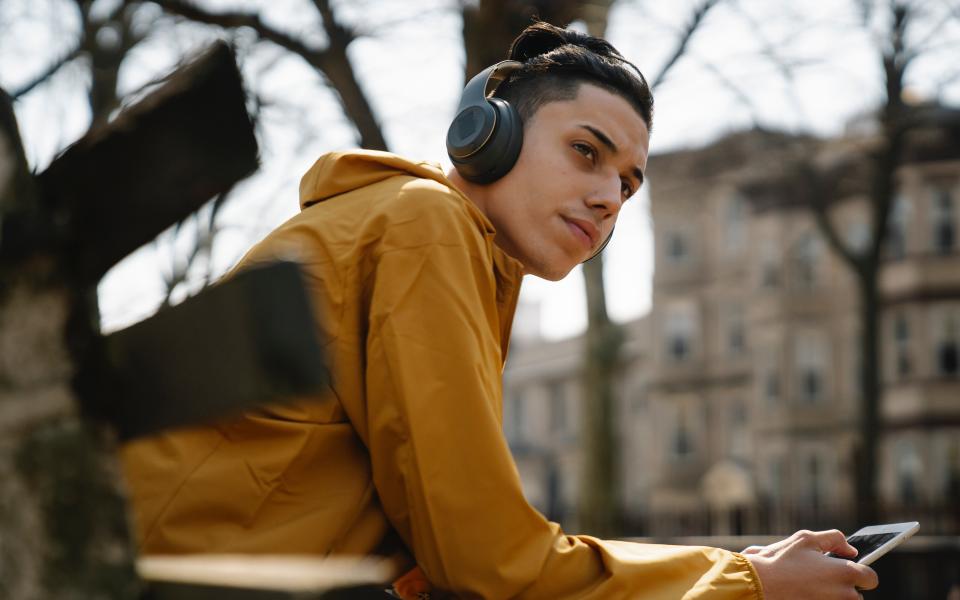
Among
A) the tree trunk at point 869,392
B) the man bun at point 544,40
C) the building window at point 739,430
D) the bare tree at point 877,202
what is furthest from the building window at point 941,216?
the man bun at point 544,40

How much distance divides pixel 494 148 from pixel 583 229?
26cm

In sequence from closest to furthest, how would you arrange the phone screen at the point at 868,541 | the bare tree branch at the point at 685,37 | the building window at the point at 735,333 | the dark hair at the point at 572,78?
the phone screen at the point at 868,541, the dark hair at the point at 572,78, the bare tree branch at the point at 685,37, the building window at the point at 735,333

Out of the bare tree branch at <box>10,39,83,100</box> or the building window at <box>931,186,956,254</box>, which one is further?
the building window at <box>931,186,956,254</box>

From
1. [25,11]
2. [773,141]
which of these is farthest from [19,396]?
[773,141]

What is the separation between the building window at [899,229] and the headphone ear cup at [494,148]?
40.3 metres

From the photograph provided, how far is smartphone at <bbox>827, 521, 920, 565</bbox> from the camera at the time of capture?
2498mm

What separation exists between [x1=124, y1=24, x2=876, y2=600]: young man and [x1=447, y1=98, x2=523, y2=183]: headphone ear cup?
9.2 inches

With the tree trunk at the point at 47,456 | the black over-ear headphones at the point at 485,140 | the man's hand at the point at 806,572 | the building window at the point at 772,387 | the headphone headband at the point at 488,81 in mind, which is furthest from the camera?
the building window at the point at 772,387

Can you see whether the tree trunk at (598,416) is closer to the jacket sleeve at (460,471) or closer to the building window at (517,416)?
the jacket sleeve at (460,471)

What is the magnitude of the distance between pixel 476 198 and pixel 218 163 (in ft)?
5.36

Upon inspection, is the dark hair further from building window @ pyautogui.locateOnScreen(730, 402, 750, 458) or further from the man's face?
building window @ pyautogui.locateOnScreen(730, 402, 750, 458)

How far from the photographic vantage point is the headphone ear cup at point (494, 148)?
2723 millimetres

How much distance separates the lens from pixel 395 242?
2.16m

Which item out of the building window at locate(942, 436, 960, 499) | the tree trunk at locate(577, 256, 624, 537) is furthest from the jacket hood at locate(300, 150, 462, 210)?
the building window at locate(942, 436, 960, 499)
